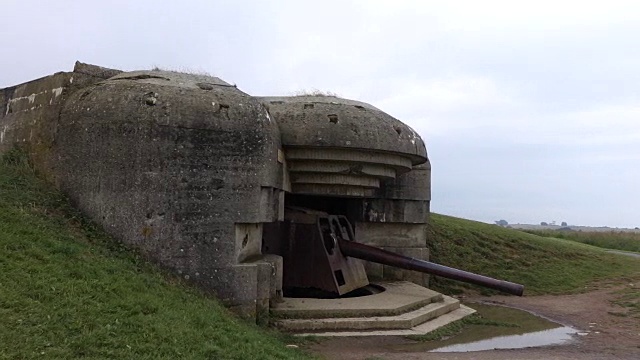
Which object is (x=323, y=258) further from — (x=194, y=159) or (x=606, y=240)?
(x=606, y=240)

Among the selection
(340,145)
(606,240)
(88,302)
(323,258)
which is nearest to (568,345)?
(323,258)

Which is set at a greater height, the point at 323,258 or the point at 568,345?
the point at 323,258

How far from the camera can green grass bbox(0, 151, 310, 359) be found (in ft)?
14.8

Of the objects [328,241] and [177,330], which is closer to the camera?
[177,330]

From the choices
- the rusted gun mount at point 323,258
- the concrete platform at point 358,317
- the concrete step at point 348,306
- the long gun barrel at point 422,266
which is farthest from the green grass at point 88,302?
the long gun barrel at point 422,266

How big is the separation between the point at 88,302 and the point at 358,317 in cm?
386

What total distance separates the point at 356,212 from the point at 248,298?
499cm

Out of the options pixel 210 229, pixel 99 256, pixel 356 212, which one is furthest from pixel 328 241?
pixel 99 256

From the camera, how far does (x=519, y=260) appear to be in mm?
15305

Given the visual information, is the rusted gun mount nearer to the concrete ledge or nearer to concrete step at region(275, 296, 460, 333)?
the concrete ledge

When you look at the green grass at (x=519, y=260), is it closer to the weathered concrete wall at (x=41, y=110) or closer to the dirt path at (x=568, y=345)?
the dirt path at (x=568, y=345)

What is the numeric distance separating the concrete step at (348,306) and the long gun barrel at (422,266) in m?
0.48

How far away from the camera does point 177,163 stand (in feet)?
23.2

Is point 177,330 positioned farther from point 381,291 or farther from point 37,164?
point 381,291
